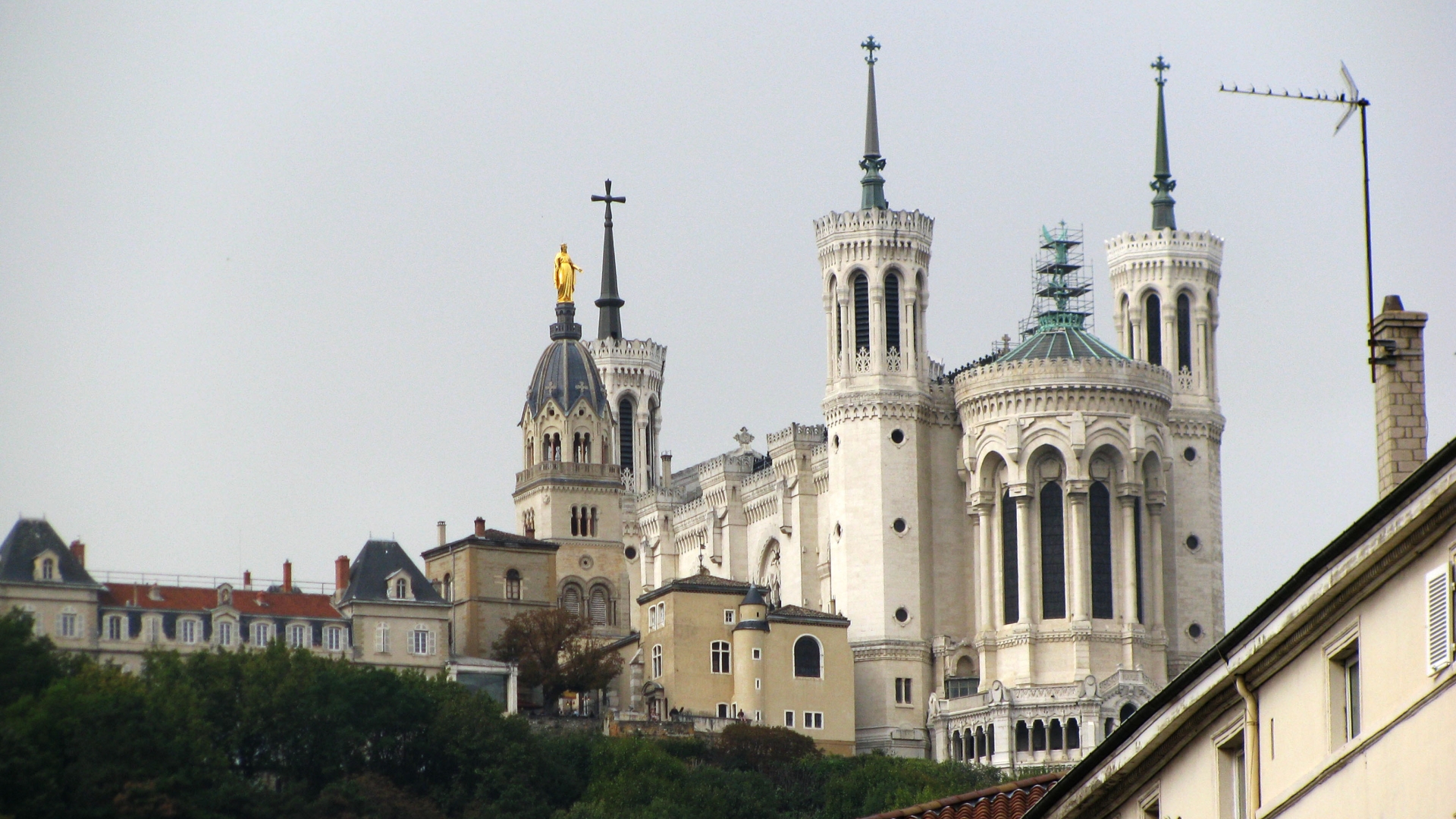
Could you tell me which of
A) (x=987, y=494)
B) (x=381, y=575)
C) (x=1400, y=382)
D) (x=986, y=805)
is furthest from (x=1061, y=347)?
(x=1400, y=382)

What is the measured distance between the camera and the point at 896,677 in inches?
4936

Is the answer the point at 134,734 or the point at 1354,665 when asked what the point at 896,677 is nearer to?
the point at 134,734

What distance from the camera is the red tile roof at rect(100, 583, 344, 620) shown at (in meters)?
116

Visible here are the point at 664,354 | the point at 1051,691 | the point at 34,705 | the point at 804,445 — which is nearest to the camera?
the point at 34,705

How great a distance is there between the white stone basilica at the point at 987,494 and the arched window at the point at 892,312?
0.09 meters

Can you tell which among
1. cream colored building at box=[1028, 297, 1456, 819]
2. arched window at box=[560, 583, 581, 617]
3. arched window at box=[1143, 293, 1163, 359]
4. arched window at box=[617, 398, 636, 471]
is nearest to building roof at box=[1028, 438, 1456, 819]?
cream colored building at box=[1028, 297, 1456, 819]

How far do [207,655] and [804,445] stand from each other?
3417 centimetres

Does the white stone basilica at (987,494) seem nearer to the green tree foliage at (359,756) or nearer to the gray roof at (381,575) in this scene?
the green tree foliage at (359,756)

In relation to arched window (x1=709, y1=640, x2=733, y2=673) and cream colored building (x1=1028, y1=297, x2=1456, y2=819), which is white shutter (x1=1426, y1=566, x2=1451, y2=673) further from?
arched window (x1=709, y1=640, x2=733, y2=673)

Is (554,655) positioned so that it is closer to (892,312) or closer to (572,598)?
(572,598)

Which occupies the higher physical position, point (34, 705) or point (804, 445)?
point (804, 445)

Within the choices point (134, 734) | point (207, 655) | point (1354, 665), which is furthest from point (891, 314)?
point (1354, 665)

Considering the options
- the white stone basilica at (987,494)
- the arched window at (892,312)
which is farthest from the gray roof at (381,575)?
the arched window at (892,312)

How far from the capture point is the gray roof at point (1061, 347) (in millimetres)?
125375
